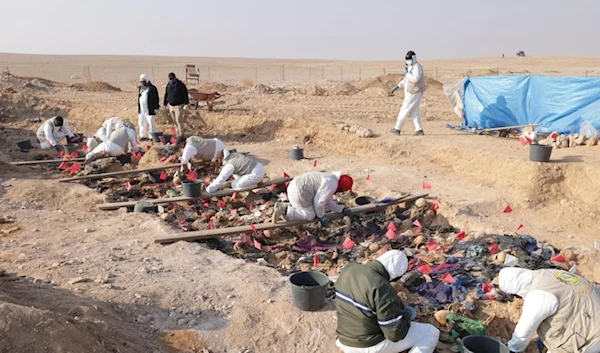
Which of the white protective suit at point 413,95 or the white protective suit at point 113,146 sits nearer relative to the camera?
the white protective suit at point 113,146

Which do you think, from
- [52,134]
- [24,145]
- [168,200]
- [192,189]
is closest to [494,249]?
[192,189]

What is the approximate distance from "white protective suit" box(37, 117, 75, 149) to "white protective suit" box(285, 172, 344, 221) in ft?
25.2

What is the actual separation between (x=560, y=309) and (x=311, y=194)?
3240 mm

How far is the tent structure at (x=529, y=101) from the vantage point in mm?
8948

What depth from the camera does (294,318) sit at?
157 inches

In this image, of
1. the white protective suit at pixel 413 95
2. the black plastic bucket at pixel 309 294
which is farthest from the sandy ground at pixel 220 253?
the white protective suit at pixel 413 95

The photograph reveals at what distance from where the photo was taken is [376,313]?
10.4 feet

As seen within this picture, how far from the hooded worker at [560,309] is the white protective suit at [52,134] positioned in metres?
10.8

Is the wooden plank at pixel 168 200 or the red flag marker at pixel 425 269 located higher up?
the wooden plank at pixel 168 200

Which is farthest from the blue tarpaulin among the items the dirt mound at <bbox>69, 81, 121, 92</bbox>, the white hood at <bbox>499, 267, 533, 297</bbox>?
the dirt mound at <bbox>69, 81, 121, 92</bbox>

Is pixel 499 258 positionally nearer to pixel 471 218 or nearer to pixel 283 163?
pixel 471 218

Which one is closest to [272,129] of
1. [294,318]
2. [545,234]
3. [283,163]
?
[283,163]

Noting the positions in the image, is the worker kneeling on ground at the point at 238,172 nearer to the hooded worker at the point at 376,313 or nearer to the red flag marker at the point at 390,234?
the red flag marker at the point at 390,234

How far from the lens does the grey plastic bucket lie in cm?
358
